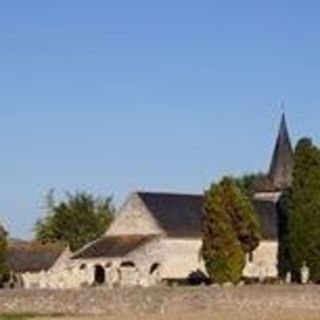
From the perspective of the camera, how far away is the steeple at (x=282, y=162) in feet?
313

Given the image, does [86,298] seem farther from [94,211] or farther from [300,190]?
[94,211]

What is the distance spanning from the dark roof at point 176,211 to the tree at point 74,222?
82.7 feet

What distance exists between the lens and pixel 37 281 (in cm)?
7988

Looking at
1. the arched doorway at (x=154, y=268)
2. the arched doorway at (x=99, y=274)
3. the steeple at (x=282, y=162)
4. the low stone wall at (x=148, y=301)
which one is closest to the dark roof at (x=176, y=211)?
the arched doorway at (x=154, y=268)

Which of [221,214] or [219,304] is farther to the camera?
[221,214]

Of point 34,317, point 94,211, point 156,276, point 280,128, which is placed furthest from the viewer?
point 94,211

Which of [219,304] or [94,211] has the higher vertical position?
[94,211]

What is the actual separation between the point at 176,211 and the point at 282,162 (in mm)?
20306

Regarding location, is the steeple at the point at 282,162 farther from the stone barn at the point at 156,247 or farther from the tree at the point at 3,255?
the tree at the point at 3,255

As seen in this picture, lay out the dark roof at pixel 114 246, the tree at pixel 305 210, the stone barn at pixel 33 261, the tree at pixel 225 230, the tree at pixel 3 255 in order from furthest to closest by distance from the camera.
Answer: the stone barn at pixel 33 261 < the dark roof at pixel 114 246 < the tree at pixel 3 255 < the tree at pixel 305 210 < the tree at pixel 225 230

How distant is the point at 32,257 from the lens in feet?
277

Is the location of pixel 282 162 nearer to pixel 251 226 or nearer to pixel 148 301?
pixel 251 226

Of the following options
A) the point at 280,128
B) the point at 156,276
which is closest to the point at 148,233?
the point at 156,276

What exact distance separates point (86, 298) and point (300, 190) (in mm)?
25900
